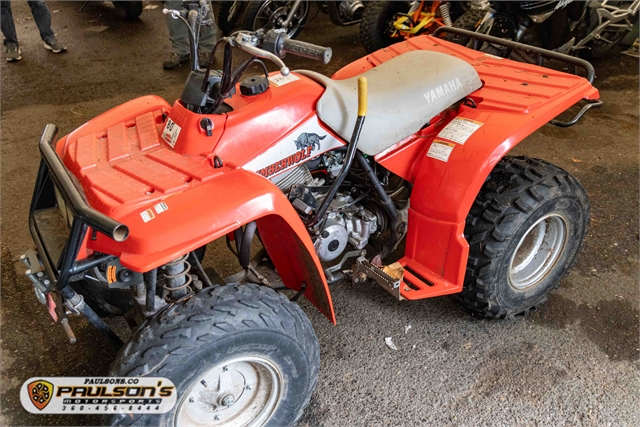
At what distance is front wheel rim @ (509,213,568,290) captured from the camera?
8.60 feet

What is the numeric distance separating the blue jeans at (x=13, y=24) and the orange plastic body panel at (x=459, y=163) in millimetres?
5690

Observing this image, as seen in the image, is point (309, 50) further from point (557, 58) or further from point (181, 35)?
point (181, 35)

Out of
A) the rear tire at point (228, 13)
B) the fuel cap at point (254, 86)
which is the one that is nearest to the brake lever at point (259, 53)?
the fuel cap at point (254, 86)

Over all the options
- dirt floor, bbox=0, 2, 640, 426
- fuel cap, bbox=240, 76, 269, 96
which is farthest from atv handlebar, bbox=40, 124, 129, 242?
dirt floor, bbox=0, 2, 640, 426

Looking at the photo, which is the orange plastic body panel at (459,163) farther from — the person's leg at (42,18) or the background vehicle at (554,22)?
the person's leg at (42,18)

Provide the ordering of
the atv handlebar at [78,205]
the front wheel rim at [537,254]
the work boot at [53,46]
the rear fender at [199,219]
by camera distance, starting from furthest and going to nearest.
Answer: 1. the work boot at [53,46]
2. the front wheel rim at [537,254]
3. the rear fender at [199,219]
4. the atv handlebar at [78,205]

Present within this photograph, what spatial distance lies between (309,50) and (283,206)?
20.2 inches

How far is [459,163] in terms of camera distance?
2.18m

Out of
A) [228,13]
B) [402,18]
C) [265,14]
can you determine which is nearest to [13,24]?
[228,13]

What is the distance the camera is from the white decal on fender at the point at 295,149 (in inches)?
80.0

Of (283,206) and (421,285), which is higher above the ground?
(283,206)

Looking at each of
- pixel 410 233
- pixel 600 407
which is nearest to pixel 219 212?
pixel 410 233

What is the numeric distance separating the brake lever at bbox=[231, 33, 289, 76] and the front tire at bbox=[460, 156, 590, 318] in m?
1.13

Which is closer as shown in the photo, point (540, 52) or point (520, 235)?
point (520, 235)
